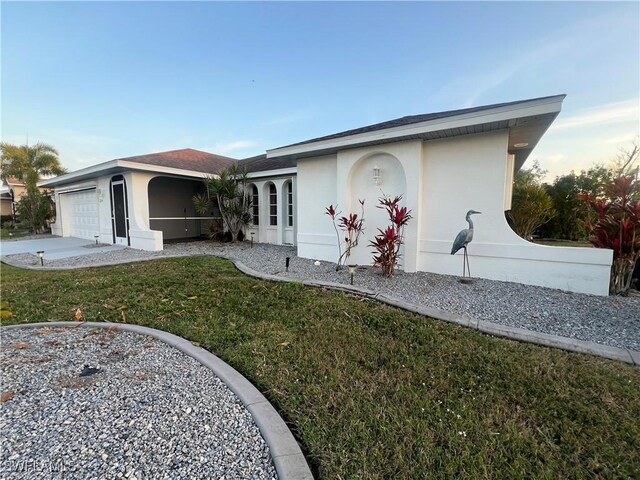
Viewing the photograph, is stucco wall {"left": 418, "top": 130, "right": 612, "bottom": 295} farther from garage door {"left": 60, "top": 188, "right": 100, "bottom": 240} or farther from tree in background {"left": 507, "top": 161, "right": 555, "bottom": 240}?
garage door {"left": 60, "top": 188, "right": 100, "bottom": 240}

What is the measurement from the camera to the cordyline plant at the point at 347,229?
7.16 metres

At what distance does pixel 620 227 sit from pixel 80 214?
20.3 metres

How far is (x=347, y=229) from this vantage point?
740cm

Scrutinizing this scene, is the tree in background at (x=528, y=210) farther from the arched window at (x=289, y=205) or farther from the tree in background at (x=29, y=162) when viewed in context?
the tree in background at (x=29, y=162)

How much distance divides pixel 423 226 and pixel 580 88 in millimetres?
6826

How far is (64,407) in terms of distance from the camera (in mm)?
2230

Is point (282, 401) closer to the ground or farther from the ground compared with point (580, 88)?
closer to the ground

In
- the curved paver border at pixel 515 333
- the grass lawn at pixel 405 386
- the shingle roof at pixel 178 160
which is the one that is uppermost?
the shingle roof at pixel 178 160

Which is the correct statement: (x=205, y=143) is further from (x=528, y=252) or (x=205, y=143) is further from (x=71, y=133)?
(x=528, y=252)

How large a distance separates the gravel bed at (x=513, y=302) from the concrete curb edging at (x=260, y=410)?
3111mm

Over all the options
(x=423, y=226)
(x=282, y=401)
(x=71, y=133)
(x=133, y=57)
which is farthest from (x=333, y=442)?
(x=71, y=133)

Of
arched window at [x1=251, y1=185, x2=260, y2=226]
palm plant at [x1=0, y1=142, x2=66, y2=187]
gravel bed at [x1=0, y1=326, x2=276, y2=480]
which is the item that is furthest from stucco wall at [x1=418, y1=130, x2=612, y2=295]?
palm plant at [x1=0, y1=142, x2=66, y2=187]

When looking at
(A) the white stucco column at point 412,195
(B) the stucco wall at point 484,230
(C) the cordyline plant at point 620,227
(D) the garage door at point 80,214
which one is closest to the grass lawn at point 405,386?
(A) the white stucco column at point 412,195

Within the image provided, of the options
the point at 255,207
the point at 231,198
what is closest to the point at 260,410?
the point at 231,198
